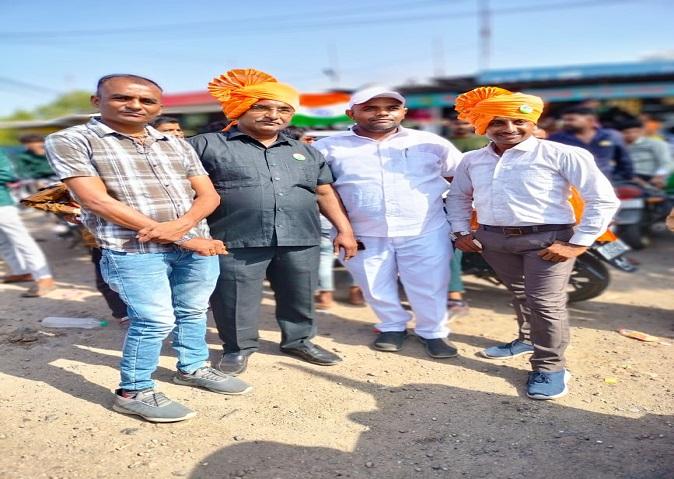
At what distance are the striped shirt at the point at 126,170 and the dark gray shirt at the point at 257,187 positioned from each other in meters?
0.33

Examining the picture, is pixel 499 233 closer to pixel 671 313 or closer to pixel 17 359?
pixel 671 313

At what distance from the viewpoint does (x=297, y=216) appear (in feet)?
11.0

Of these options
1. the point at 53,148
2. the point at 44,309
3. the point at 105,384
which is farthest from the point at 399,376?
the point at 44,309

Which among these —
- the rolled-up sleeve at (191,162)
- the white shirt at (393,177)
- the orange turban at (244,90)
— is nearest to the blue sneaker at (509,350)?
the white shirt at (393,177)

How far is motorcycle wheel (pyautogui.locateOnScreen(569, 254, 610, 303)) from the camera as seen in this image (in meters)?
4.32

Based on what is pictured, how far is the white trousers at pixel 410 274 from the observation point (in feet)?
12.1

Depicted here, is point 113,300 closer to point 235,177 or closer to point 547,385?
point 235,177

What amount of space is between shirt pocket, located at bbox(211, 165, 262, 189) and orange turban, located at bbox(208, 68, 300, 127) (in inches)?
13.6

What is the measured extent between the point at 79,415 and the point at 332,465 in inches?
57.3

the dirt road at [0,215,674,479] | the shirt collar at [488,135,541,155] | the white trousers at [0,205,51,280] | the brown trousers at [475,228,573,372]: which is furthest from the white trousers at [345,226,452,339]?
the white trousers at [0,205,51,280]

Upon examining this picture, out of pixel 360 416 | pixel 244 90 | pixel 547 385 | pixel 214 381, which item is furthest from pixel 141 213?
pixel 547 385

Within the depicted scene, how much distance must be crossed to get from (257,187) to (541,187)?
5.32ft

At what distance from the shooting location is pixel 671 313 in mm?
4461

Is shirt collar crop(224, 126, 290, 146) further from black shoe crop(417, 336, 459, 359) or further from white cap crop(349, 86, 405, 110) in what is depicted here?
black shoe crop(417, 336, 459, 359)
